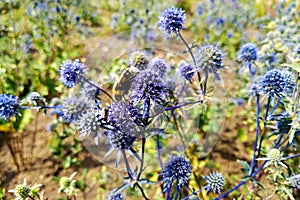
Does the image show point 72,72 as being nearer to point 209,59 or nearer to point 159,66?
point 159,66

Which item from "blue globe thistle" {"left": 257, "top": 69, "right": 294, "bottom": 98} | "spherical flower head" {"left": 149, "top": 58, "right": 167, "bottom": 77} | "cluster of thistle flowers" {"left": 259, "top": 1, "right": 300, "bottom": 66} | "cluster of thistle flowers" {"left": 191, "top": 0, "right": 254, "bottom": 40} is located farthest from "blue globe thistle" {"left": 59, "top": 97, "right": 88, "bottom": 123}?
"cluster of thistle flowers" {"left": 191, "top": 0, "right": 254, "bottom": 40}

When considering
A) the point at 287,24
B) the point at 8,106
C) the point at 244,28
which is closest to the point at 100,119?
the point at 8,106

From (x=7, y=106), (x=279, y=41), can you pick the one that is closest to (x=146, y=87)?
(x=7, y=106)

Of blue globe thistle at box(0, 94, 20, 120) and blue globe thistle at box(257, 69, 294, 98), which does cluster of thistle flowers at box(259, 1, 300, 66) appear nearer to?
blue globe thistle at box(257, 69, 294, 98)

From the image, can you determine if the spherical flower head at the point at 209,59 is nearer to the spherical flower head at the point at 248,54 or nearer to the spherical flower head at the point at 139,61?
the spherical flower head at the point at 139,61

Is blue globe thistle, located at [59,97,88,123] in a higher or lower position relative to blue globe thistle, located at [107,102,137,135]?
higher
